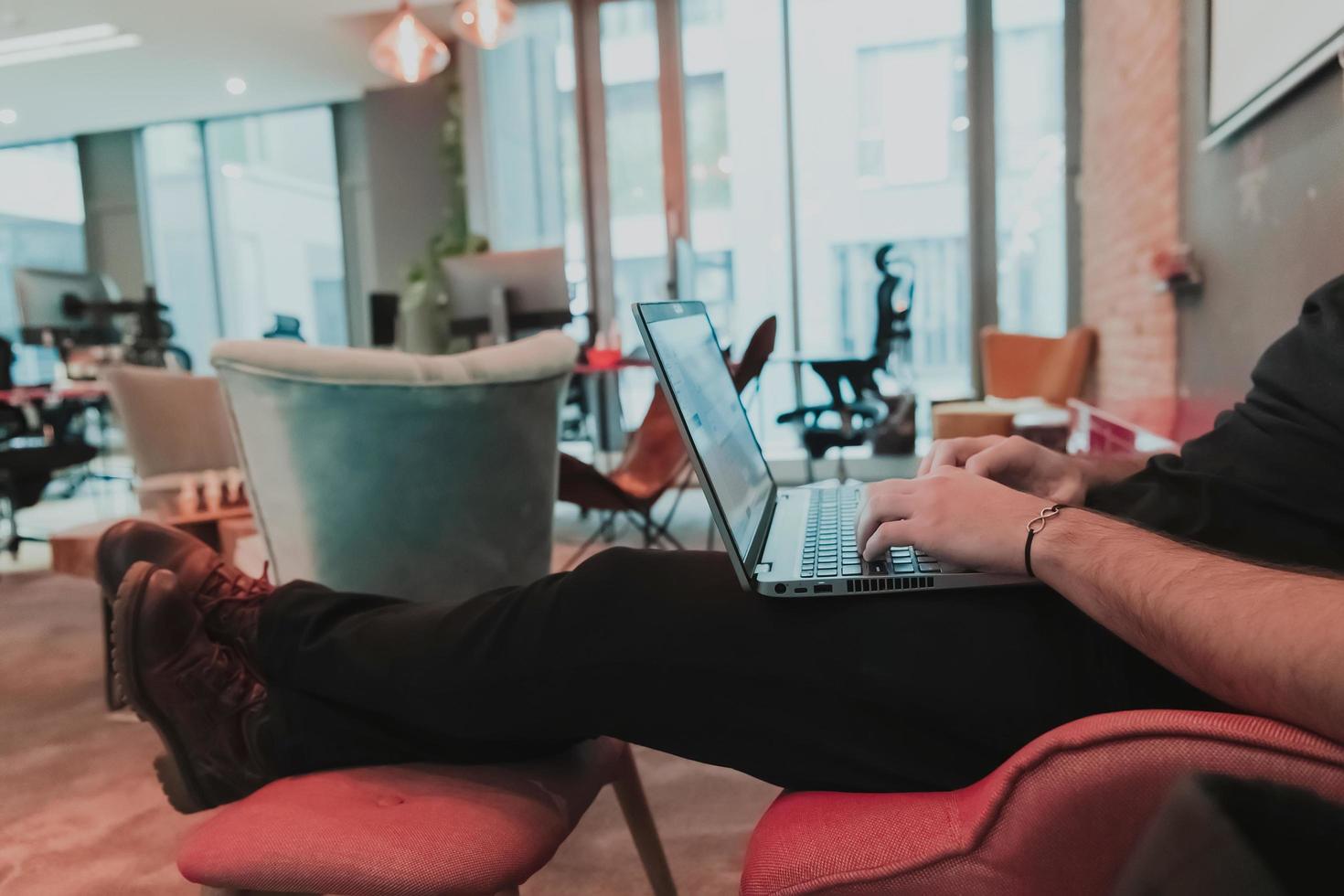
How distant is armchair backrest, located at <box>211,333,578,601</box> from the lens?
59.4 inches

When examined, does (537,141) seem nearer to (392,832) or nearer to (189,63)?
(189,63)

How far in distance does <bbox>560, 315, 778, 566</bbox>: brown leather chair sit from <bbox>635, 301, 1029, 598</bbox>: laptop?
1.28 metres

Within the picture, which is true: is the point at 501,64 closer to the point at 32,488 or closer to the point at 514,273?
the point at 514,273

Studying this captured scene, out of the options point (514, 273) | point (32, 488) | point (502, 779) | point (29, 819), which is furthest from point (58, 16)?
point (502, 779)

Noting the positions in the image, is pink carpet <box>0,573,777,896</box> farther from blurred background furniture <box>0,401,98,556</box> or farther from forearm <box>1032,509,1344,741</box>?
blurred background furniture <box>0,401,98,556</box>

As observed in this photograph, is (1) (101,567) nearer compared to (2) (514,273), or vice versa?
(1) (101,567)

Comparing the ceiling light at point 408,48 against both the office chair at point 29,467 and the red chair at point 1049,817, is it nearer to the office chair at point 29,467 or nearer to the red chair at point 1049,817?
the office chair at point 29,467

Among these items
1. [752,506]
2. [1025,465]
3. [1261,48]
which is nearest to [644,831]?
[752,506]

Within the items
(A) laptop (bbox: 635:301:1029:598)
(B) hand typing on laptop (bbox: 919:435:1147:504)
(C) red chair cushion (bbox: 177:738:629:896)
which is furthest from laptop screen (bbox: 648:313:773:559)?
(C) red chair cushion (bbox: 177:738:629:896)

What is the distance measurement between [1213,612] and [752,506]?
574 mm

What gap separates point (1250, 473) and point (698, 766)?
132 centimetres

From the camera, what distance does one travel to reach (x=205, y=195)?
8.51 m

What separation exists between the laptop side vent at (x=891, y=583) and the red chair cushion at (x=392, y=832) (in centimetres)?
38

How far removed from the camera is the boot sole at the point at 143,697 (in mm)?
1049
